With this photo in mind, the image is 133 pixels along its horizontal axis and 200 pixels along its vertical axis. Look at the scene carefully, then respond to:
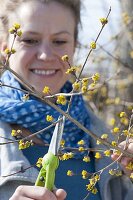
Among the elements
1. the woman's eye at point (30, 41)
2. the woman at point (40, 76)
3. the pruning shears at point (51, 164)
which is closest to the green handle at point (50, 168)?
the pruning shears at point (51, 164)

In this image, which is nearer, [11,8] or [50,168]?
[50,168]

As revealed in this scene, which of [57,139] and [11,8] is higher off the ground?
[11,8]

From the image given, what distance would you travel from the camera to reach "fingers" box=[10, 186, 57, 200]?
175 centimetres

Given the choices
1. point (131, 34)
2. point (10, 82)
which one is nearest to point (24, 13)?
point (10, 82)

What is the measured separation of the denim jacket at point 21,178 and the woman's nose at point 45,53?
0.31 meters

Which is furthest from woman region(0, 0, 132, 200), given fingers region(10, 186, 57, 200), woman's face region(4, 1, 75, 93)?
fingers region(10, 186, 57, 200)

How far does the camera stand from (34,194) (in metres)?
1.79

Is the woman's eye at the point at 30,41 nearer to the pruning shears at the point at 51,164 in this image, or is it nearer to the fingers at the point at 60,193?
the pruning shears at the point at 51,164

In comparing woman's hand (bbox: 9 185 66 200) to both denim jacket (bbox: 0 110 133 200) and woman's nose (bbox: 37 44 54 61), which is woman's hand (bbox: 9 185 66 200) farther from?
woman's nose (bbox: 37 44 54 61)

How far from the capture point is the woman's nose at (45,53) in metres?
2.33

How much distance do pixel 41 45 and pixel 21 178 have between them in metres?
0.54

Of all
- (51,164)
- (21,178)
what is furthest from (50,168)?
(21,178)

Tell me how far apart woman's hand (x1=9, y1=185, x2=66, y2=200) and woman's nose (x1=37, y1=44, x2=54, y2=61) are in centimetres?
65

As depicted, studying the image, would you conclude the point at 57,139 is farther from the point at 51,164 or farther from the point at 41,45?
the point at 41,45
